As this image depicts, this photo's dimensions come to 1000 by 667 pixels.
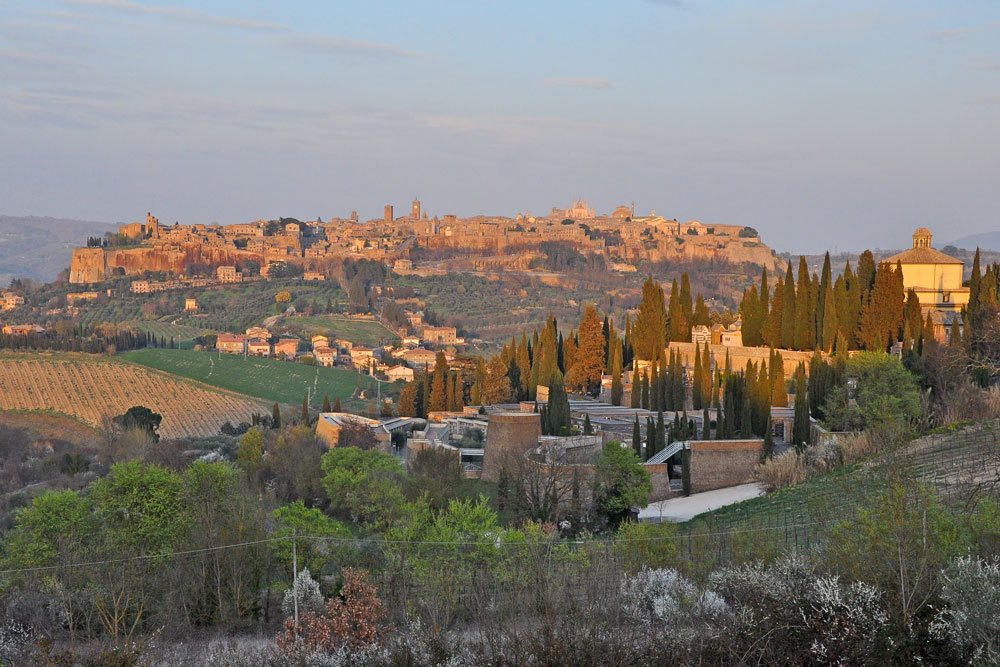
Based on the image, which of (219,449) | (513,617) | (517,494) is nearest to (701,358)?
(517,494)

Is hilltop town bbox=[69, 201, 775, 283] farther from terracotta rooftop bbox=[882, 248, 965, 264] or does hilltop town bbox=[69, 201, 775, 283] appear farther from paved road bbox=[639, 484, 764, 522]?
paved road bbox=[639, 484, 764, 522]

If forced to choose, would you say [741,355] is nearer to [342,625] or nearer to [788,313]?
[788,313]

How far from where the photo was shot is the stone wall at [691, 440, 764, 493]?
24.9 m

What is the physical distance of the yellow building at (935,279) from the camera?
111ft

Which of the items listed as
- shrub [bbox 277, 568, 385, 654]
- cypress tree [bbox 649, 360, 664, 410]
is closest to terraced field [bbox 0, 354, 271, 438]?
cypress tree [bbox 649, 360, 664, 410]

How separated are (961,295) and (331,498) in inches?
772

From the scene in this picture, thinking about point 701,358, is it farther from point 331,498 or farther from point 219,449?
point 219,449

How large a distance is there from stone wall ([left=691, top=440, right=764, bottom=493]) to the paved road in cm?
25

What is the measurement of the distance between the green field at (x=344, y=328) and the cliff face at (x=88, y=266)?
108 ft

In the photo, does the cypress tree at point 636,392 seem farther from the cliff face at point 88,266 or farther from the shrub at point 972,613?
the cliff face at point 88,266

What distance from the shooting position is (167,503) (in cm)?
1952

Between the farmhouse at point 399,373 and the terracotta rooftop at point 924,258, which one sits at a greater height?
the terracotta rooftop at point 924,258

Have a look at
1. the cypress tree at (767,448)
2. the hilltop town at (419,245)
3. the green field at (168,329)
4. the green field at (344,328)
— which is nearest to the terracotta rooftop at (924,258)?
the cypress tree at (767,448)

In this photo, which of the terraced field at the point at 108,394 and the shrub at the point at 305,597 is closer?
the shrub at the point at 305,597
